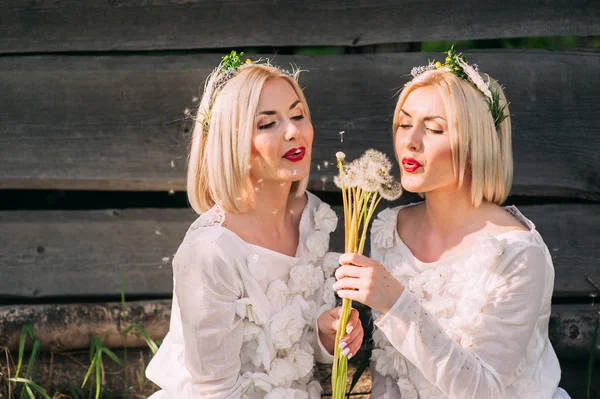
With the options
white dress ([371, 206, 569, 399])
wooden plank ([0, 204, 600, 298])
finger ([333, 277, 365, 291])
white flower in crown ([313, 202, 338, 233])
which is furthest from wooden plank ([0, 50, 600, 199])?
finger ([333, 277, 365, 291])

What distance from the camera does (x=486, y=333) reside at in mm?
2273

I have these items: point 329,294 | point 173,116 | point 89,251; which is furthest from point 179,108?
point 329,294

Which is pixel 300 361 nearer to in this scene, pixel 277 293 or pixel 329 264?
pixel 277 293

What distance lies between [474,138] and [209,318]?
99cm

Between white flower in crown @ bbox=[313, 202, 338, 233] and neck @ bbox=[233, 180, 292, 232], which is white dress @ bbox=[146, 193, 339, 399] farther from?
neck @ bbox=[233, 180, 292, 232]

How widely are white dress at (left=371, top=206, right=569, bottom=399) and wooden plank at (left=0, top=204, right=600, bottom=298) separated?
713mm

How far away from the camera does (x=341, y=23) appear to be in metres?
3.02

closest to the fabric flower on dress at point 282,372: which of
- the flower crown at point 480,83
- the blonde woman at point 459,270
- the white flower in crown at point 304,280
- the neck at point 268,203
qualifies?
the white flower in crown at point 304,280

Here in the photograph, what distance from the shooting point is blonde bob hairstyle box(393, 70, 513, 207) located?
234 cm

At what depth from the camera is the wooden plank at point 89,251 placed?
123 inches

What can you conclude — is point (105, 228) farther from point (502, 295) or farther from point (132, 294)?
point (502, 295)

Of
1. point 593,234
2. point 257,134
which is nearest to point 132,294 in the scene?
point 257,134

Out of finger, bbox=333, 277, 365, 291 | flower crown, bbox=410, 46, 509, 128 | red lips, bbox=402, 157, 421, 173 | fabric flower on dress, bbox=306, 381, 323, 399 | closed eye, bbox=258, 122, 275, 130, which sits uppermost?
flower crown, bbox=410, 46, 509, 128

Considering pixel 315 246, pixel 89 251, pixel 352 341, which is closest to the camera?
pixel 352 341
